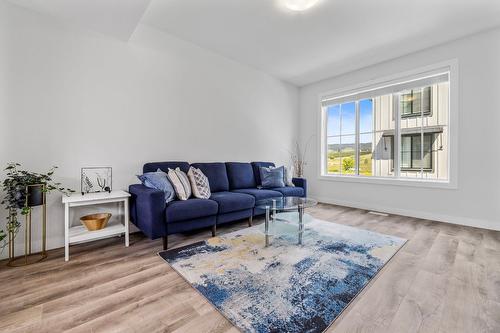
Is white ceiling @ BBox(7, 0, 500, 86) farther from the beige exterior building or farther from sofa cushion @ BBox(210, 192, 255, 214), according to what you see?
sofa cushion @ BBox(210, 192, 255, 214)

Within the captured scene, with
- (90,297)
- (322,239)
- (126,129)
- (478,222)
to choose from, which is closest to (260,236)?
(322,239)

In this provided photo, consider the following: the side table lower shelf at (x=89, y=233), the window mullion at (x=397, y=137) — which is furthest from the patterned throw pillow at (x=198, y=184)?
the window mullion at (x=397, y=137)

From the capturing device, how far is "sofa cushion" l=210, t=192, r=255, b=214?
2.84 metres

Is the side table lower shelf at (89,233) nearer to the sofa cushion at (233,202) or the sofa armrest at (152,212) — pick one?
the sofa armrest at (152,212)

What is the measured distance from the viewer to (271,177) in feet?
12.8

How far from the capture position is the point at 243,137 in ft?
14.4

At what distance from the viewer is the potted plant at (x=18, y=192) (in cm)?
204

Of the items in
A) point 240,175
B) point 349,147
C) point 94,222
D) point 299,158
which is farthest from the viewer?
point 299,158

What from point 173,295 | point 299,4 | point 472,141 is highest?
point 299,4

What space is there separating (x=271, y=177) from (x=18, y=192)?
10.1 feet

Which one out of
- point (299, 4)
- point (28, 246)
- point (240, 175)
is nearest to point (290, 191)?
point (240, 175)

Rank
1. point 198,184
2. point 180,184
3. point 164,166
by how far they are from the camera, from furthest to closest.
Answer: point 164,166, point 198,184, point 180,184

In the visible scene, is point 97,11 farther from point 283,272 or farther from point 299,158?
point 299,158

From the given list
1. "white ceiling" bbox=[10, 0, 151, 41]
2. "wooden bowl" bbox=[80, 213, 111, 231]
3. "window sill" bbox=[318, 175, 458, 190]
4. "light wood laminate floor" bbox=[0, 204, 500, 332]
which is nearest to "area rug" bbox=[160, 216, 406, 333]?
"light wood laminate floor" bbox=[0, 204, 500, 332]
